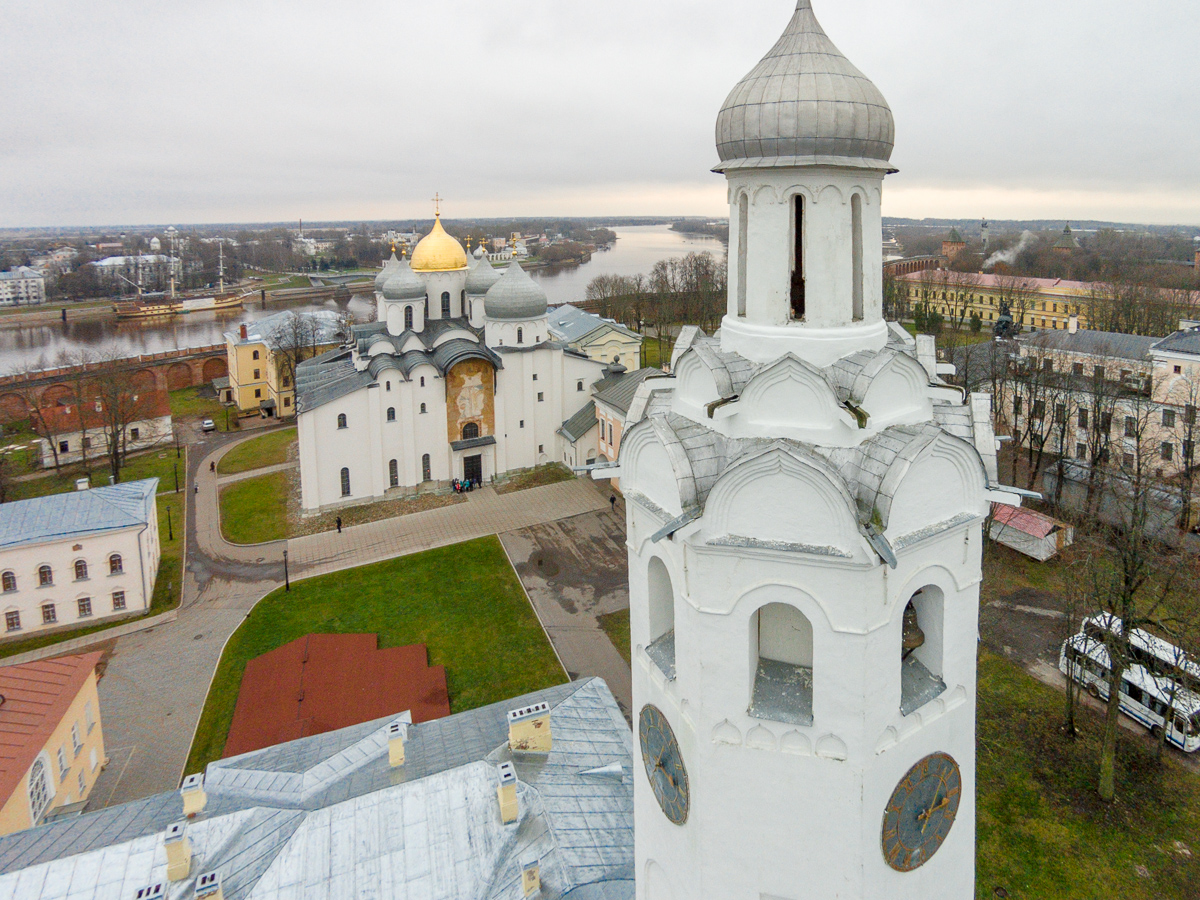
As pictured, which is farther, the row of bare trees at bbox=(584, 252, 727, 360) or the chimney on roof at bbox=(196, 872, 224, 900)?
the row of bare trees at bbox=(584, 252, 727, 360)

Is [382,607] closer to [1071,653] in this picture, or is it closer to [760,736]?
[1071,653]

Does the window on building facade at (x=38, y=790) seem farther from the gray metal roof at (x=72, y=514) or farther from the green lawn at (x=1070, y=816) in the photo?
the green lawn at (x=1070, y=816)

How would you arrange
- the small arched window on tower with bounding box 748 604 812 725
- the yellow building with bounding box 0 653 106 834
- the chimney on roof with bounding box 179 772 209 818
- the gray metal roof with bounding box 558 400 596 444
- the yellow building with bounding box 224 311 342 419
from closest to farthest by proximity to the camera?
the small arched window on tower with bounding box 748 604 812 725 → the chimney on roof with bounding box 179 772 209 818 → the yellow building with bounding box 0 653 106 834 → the gray metal roof with bounding box 558 400 596 444 → the yellow building with bounding box 224 311 342 419

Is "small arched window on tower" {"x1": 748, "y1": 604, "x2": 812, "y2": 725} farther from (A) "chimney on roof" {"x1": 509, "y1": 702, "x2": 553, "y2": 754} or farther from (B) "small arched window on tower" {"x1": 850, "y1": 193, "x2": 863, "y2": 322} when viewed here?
(A) "chimney on roof" {"x1": 509, "y1": 702, "x2": 553, "y2": 754}

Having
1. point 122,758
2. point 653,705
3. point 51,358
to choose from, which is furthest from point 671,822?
point 51,358

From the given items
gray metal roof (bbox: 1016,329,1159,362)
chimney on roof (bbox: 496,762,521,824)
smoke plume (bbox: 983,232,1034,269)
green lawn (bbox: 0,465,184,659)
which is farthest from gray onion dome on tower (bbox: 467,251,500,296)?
smoke plume (bbox: 983,232,1034,269)

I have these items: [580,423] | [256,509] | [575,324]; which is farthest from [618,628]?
[575,324]

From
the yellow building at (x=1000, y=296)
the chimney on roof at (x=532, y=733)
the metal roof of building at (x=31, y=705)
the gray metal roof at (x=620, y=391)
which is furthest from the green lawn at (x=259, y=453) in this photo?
the yellow building at (x=1000, y=296)
